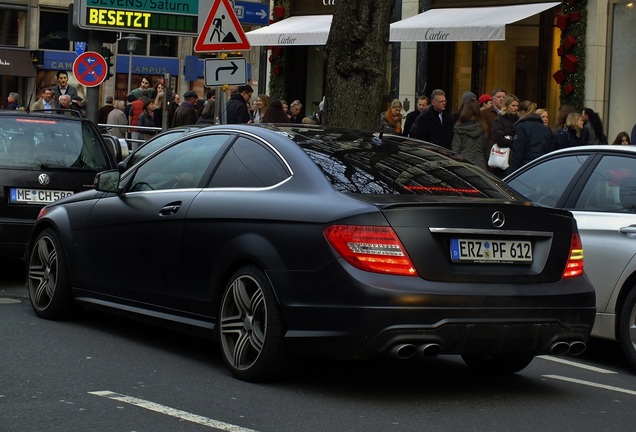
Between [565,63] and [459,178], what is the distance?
14.5 m

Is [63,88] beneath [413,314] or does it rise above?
above

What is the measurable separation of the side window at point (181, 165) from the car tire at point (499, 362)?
2.03m

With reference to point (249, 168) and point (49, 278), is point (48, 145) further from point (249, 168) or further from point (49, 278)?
point (249, 168)

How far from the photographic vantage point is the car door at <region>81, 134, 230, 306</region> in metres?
8.05

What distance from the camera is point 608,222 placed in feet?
29.1

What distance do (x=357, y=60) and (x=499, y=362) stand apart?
6.58 meters

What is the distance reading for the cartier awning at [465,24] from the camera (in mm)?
20672

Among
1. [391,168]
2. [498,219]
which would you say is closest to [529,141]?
[391,168]

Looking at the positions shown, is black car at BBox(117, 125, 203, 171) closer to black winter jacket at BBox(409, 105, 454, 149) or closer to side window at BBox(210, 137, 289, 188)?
side window at BBox(210, 137, 289, 188)

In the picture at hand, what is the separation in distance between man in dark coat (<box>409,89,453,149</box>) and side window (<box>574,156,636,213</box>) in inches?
295

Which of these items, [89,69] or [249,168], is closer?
[249,168]

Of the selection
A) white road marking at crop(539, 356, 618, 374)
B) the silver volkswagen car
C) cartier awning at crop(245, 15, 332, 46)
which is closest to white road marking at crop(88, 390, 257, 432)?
white road marking at crop(539, 356, 618, 374)

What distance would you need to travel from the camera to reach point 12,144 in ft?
39.8

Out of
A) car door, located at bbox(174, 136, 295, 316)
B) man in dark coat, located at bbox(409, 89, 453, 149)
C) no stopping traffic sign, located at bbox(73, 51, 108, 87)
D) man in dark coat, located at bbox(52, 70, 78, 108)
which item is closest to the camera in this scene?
car door, located at bbox(174, 136, 295, 316)
